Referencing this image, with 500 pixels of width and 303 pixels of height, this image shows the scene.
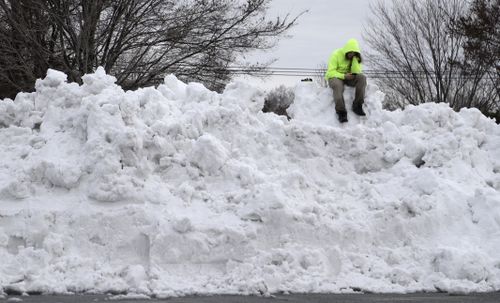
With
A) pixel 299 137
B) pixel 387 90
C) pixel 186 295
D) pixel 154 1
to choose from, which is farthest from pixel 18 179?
pixel 387 90

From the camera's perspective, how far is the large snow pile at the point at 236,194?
796 cm

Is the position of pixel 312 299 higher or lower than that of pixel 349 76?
lower

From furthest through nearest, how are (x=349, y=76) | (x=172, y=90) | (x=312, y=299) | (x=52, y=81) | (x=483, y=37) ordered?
(x=483, y=37) → (x=349, y=76) → (x=172, y=90) → (x=52, y=81) → (x=312, y=299)

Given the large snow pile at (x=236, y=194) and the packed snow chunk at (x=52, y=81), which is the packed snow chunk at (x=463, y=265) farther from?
the packed snow chunk at (x=52, y=81)

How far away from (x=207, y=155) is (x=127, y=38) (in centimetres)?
821

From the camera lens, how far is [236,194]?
890cm

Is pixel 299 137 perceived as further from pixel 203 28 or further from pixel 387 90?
pixel 387 90

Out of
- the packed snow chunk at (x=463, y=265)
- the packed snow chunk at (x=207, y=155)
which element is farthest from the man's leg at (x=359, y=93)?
the packed snow chunk at (x=463, y=265)

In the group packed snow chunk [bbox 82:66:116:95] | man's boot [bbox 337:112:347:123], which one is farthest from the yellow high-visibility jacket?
packed snow chunk [bbox 82:66:116:95]

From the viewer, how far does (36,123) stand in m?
9.77

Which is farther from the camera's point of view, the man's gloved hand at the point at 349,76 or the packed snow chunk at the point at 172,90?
the man's gloved hand at the point at 349,76

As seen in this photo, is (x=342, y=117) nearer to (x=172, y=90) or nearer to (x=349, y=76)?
(x=349, y=76)

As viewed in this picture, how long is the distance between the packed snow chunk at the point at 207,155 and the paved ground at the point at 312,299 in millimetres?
2350

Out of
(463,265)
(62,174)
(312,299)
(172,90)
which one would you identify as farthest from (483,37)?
(312,299)
